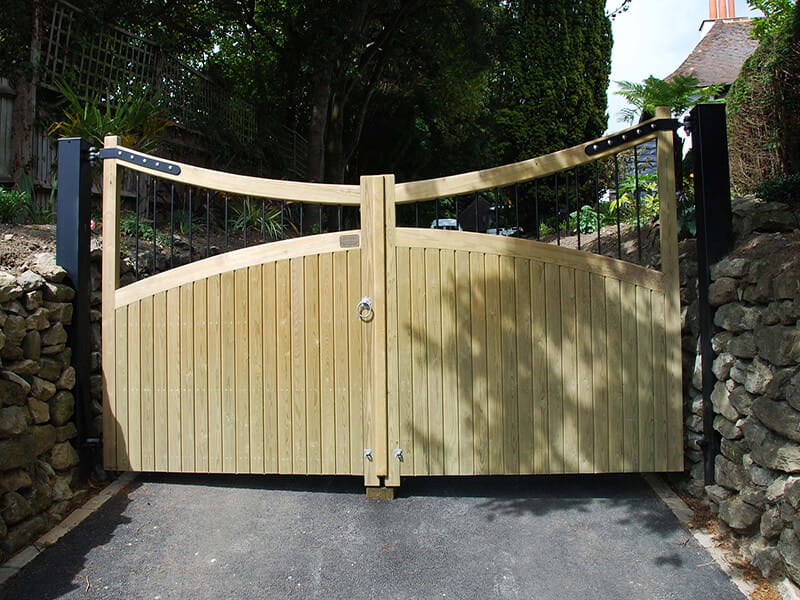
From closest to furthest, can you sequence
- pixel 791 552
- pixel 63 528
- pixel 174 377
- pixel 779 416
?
1. pixel 791 552
2. pixel 779 416
3. pixel 63 528
4. pixel 174 377

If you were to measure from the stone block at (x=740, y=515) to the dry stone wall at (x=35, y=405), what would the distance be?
10.9ft

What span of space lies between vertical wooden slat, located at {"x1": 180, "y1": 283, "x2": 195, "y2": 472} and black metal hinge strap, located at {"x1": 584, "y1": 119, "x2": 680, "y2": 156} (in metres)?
2.43

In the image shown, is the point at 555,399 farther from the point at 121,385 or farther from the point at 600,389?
the point at 121,385

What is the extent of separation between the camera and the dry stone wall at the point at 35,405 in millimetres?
2979

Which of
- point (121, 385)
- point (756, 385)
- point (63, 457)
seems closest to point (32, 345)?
point (121, 385)

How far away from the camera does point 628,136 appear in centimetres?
349

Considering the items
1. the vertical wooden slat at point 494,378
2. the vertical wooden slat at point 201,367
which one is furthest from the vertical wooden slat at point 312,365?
the vertical wooden slat at point 494,378

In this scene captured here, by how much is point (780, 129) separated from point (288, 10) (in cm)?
686

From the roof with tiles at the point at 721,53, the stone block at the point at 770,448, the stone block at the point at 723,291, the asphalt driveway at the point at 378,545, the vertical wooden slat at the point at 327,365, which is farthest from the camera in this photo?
the roof with tiles at the point at 721,53

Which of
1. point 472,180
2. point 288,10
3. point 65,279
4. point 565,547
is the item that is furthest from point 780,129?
point 288,10


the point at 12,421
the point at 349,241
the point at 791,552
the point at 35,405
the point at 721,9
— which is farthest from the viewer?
the point at 721,9

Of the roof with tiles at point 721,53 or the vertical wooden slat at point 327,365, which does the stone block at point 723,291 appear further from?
the roof with tiles at point 721,53

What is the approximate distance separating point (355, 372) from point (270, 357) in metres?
0.50

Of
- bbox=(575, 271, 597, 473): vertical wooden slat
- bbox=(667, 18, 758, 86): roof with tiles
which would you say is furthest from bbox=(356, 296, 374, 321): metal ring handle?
bbox=(667, 18, 758, 86): roof with tiles
